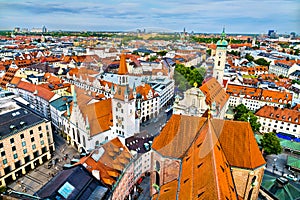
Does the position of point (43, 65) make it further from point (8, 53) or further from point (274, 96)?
point (274, 96)

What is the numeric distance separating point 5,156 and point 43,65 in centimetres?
3911

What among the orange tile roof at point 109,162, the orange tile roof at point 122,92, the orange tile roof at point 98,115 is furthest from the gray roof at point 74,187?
the orange tile roof at point 98,115

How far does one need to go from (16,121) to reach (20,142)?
234 centimetres

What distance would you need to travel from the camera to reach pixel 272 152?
26281mm

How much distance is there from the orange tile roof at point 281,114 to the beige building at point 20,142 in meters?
30.7

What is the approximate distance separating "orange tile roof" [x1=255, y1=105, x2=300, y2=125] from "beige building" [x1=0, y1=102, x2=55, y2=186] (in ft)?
101

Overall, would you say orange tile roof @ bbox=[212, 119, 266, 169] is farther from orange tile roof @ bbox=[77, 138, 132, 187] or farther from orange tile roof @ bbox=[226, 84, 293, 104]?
orange tile roof @ bbox=[226, 84, 293, 104]

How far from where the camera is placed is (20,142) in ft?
74.2

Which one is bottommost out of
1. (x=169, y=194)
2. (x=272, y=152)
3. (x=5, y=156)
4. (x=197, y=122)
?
(x=272, y=152)

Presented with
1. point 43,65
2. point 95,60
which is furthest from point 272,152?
point 43,65

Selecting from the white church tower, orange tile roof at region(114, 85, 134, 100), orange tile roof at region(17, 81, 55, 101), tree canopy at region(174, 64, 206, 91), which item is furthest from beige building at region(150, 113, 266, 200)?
orange tile roof at region(17, 81, 55, 101)

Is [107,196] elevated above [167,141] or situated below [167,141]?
below

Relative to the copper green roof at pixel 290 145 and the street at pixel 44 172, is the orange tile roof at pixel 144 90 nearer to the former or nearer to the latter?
the street at pixel 44 172

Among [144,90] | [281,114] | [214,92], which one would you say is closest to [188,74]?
[214,92]
